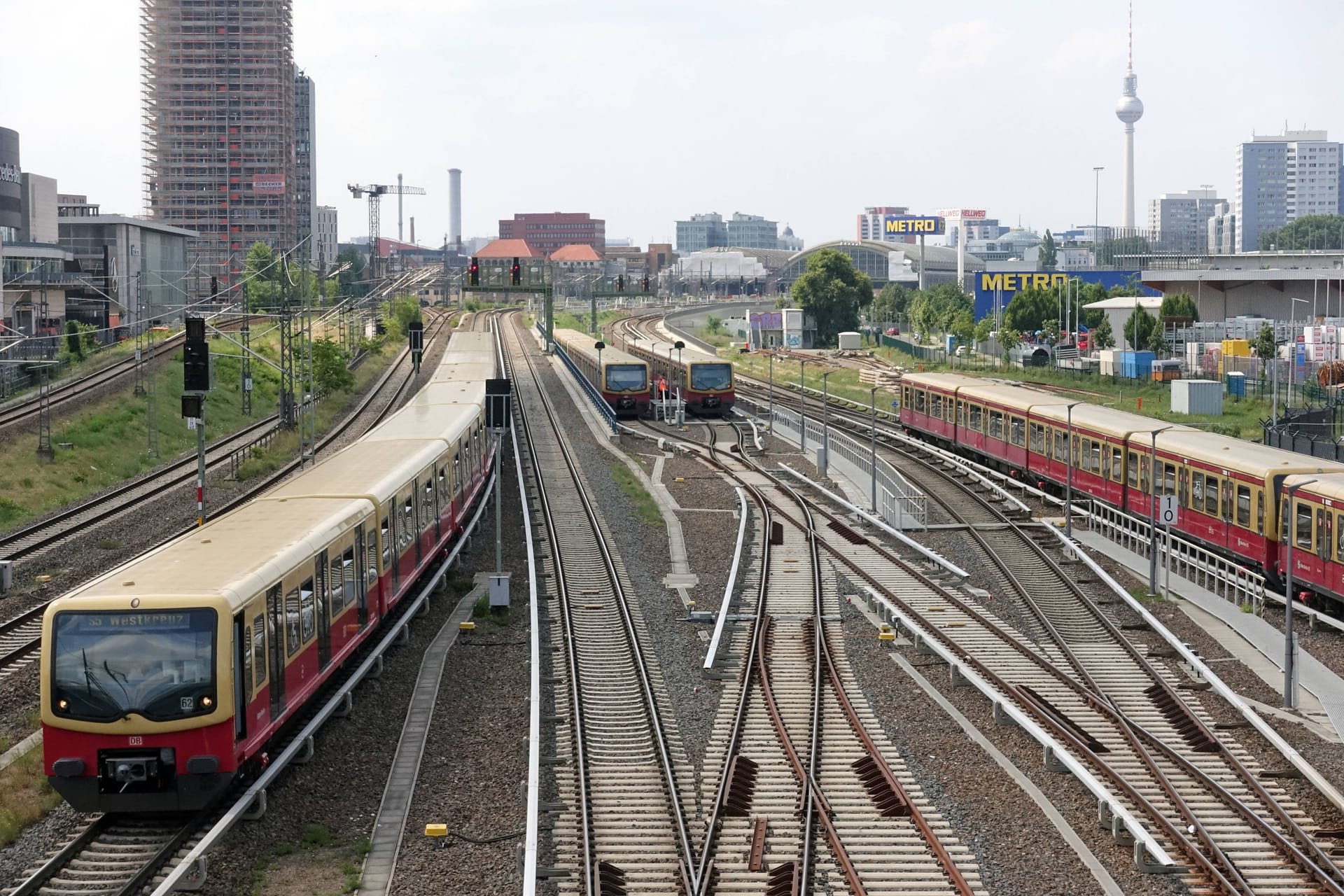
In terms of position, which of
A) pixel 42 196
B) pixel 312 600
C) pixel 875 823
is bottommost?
pixel 875 823

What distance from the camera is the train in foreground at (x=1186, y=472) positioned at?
23031 mm

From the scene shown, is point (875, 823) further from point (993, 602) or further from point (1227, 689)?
point (993, 602)

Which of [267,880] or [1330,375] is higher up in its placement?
[1330,375]

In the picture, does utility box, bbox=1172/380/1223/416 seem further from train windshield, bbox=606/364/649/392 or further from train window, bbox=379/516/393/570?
train window, bbox=379/516/393/570

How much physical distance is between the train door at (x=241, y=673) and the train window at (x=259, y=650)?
141 mm

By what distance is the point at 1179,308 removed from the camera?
75.9 meters

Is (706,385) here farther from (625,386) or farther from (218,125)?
(218,125)

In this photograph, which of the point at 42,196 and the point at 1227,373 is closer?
the point at 1227,373

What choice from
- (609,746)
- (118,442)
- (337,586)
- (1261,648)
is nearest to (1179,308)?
(118,442)

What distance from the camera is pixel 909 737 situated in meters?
17.1

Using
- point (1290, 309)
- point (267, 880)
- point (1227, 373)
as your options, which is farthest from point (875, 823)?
point (1290, 309)

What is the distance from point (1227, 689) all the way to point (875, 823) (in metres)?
6.84

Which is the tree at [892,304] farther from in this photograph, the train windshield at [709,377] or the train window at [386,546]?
the train window at [386,546]

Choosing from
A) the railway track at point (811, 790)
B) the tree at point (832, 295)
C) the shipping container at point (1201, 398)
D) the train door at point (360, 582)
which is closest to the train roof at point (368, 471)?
the train door at point (360, 582)
